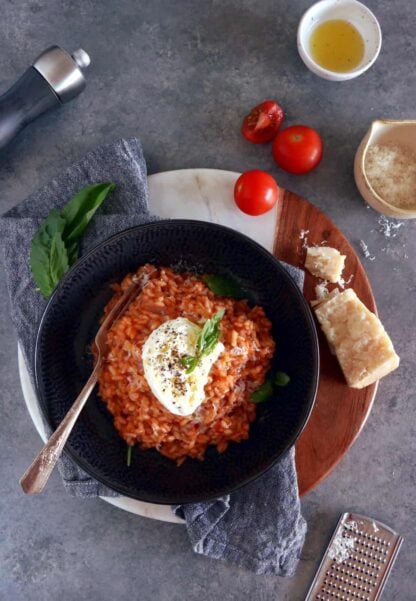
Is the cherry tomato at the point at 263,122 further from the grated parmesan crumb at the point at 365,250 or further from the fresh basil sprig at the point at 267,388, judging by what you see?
the fresh basil sprig at the point at 267,388

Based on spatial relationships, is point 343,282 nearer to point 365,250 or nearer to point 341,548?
point 365,250

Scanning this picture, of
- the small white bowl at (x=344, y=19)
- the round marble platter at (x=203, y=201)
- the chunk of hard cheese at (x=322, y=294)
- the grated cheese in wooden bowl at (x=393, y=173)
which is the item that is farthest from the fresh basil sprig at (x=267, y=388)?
the small white bowl at (x=344, y=19)

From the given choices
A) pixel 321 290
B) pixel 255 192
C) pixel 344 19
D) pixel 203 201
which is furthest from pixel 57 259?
pixel 344 19

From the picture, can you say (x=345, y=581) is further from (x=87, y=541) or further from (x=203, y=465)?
(x=87, y=541)

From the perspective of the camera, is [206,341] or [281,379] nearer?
[206,341]

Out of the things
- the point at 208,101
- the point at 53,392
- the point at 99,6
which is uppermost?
the point at 99,6

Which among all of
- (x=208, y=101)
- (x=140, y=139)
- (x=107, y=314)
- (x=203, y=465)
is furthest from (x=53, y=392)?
(x=208, y=101)
